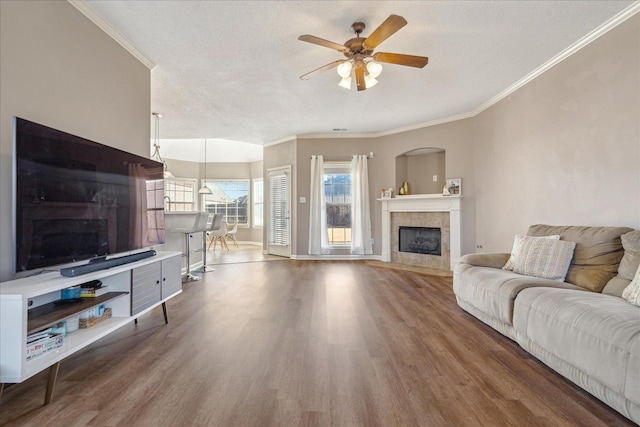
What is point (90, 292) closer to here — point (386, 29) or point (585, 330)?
point (386, 29)

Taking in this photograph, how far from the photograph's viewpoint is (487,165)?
4.66m

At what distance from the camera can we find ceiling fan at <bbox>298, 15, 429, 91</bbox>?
2.33 metres

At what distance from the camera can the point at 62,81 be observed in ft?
7.16

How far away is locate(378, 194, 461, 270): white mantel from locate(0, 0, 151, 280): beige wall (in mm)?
4413

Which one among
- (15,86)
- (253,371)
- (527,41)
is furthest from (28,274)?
(527,41)

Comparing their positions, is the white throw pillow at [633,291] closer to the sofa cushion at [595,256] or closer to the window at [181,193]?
the sofa cushion at [595,256]

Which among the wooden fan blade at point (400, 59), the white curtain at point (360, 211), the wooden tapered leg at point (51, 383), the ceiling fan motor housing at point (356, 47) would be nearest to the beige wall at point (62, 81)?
the wooden tapered leg at point (51, 383)

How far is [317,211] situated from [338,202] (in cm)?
52

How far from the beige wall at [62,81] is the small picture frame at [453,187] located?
465 centimetres

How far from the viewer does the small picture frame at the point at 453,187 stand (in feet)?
17.0

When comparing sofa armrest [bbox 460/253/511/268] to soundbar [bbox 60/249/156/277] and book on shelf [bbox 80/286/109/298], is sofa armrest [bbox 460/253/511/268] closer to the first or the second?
soundbar [bbox 60/249/156/277]

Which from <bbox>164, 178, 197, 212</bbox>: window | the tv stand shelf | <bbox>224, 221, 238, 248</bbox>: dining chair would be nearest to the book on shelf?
the tv stand shelf

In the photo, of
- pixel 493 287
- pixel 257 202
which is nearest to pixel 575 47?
pixel 493 287

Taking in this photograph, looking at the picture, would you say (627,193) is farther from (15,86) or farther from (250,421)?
(15,86)
